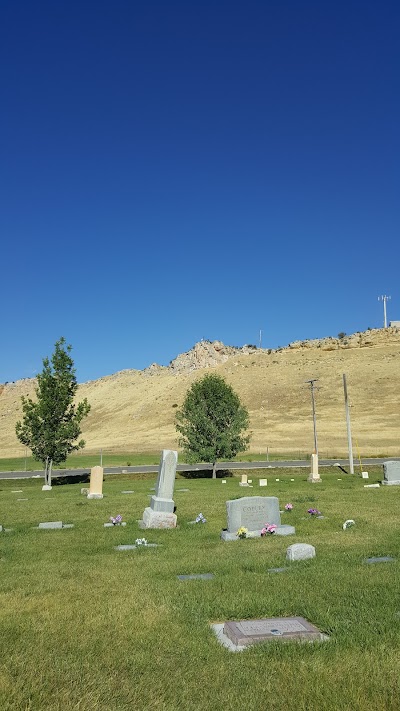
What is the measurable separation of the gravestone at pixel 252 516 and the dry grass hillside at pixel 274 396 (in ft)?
136

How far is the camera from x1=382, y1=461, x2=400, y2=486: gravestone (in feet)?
82.6

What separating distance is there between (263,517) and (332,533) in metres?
1.73

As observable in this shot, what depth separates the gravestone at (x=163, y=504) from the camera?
583 inches

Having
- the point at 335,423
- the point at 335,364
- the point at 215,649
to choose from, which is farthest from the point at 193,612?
the point at 335,364

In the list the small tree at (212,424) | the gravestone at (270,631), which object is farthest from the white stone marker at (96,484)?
the gravestone at (270,631)

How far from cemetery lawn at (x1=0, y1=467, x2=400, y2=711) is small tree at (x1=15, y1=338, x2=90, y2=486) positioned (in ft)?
67.1

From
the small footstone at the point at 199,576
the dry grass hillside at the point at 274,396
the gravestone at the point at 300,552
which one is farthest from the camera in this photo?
the dry grass hillside at the point at 274,396

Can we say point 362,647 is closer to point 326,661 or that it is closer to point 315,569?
point 326,661

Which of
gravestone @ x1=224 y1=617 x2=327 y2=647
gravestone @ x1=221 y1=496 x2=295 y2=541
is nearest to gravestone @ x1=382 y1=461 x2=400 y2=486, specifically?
gravestone @ x1=221 y1=496 x2=295 y2=541

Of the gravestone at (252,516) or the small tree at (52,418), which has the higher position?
the small tree at (52,418)

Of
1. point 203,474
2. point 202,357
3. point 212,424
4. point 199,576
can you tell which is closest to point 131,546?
point 199,576

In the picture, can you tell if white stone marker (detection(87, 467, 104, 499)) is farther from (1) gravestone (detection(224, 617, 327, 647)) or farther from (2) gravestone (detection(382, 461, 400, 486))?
(1) gravestone (detection(224, 617, 327, 647))

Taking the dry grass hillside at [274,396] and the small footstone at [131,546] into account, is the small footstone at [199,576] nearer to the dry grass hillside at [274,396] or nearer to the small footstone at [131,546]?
the small footstone at [131,546]

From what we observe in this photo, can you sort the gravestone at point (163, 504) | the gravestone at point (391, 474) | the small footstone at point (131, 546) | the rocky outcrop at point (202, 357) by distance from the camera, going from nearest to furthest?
the small footstone at point (131, 546) → the gravestone at point (163, 504) → the gravestone at point (391, 474) → the rocky outcrop at point (202, 357)
